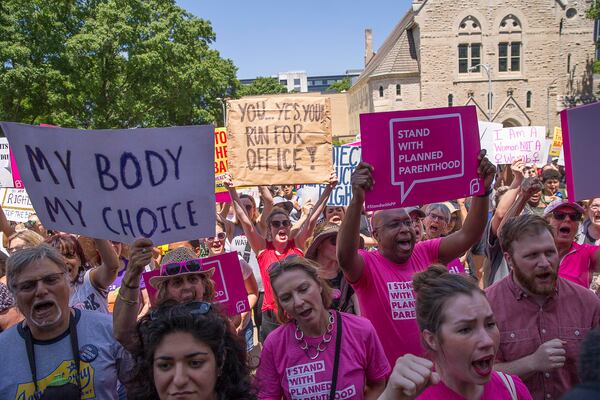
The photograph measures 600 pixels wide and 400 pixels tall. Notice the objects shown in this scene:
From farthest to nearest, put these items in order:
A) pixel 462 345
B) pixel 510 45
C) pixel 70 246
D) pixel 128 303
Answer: pixel 510 45 → pixel 70 246 → pixel 128 303 → pixel 462 345

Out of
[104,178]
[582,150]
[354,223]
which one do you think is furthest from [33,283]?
[582,150]

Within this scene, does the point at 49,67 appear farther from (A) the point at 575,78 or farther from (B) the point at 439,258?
(A) the point at 575,78

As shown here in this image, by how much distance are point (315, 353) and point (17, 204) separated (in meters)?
7.23

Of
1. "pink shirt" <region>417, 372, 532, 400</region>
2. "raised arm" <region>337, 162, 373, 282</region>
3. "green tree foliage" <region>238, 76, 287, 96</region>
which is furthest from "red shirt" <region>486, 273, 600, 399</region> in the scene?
"green tree foliage" <region>238, 76, 287, 96</region>

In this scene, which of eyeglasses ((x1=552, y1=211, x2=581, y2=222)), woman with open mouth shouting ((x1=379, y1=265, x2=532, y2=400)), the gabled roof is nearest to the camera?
woman with open mouth shouting ((x1=379, y1=265, x2=532, y2=400))

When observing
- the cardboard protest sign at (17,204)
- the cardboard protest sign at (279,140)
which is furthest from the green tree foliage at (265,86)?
the cardboard protest sign at (279,140)

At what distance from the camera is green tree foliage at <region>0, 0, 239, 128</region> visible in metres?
24.8

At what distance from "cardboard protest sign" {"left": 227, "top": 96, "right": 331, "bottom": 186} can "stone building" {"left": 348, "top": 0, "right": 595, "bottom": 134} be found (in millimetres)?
46394

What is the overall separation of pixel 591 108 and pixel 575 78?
168 ft

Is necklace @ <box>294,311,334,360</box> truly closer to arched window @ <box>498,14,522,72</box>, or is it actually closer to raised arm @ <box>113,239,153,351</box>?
raised arm @ <box>113,239,153,351</box>

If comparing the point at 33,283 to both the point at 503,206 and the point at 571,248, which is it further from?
the point at 571,248

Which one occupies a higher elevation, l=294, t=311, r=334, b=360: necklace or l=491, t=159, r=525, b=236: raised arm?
l=491, t=159, r=525, b=236: raised arm

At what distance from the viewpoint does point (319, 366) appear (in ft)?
8.76

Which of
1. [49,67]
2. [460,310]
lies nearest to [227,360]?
[460,310]
